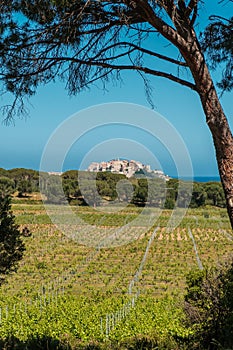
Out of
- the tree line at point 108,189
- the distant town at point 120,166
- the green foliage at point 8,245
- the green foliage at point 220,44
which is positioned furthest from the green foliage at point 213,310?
the tree line at point 108,189

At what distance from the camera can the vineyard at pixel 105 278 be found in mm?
8195

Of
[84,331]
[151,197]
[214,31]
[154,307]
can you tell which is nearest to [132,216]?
[151,197]

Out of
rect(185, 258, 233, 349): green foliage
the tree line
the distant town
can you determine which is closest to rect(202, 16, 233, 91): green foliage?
rect(185, 258, 233, 349): green foliage

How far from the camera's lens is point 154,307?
1062 cm

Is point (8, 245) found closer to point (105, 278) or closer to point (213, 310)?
point (213, 310)

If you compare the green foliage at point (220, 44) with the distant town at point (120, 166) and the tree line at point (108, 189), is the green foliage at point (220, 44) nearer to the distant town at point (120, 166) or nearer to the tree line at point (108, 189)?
the distant town at point (120, 166)

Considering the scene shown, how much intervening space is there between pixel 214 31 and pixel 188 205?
45356 millimetres

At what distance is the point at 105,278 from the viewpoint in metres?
15.8

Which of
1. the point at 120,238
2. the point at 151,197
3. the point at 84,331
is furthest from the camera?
the point at 151,197

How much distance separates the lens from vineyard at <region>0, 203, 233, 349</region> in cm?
820

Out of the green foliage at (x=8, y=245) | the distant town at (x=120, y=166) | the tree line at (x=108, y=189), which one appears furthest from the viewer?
the tree line at (x=108, y=189)

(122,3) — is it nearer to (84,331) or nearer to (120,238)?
(84,331)

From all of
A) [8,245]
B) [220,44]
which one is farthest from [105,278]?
[220,44]

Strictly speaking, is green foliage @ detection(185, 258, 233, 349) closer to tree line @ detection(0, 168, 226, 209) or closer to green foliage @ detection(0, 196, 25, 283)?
green foliage @ detection(0, 196, 25, 283)
